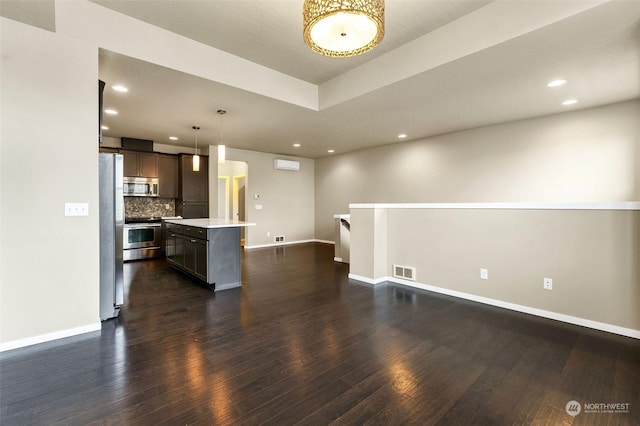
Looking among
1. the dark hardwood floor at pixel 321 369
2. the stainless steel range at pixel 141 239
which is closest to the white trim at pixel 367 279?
the dark hardwood floor at pixel 321 369

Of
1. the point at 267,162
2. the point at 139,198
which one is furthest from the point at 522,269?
the point at 139,198

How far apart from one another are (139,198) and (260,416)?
6933 millimetres

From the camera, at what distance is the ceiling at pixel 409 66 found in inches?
104

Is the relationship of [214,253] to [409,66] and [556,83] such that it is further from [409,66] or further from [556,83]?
[556,83]

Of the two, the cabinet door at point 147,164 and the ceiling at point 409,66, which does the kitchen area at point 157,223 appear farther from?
the ceiling at point 409,66

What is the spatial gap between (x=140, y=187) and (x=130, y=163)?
57 centimetres

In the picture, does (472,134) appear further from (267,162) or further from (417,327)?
(267,162)

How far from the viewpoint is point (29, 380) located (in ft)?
6.47

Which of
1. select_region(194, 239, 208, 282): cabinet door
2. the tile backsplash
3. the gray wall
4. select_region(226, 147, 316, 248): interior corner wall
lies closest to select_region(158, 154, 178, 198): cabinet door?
the tile backsplash

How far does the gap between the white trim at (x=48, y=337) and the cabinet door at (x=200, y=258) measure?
1.39m

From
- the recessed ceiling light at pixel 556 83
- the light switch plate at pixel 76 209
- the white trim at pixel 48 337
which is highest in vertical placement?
the recessed ceiling light at pixel 556 83

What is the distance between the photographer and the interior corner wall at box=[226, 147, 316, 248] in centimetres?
802

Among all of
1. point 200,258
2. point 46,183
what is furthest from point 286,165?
point 46,183

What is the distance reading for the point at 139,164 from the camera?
6512 mm
